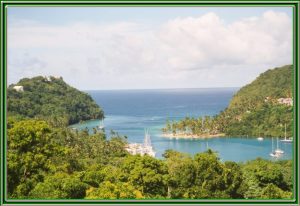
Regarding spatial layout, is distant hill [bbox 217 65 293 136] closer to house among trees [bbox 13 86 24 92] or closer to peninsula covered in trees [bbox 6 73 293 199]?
house among trees [bbox 13 86 24 92]

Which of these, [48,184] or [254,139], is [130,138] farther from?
[48,184]

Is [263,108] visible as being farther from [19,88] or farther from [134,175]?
[134,175]

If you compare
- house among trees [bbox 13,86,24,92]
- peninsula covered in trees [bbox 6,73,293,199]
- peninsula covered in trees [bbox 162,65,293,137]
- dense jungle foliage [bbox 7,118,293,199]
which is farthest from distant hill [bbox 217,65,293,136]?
dense jungle foliage [bbox 7,118,293,199]

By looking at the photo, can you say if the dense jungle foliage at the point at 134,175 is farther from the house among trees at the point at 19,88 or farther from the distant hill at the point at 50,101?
the house among trees at the point at 19,88

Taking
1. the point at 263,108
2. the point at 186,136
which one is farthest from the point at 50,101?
the point at 263,108

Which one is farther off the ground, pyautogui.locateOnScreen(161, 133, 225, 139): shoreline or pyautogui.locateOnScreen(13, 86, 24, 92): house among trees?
pyautogui.locateOnScreen(13, 86, 24, 92): house among trees

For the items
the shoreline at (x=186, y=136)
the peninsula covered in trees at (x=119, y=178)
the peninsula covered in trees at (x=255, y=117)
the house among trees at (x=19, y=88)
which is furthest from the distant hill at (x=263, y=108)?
the peninsula covered in trees at (x=119, y=178)
